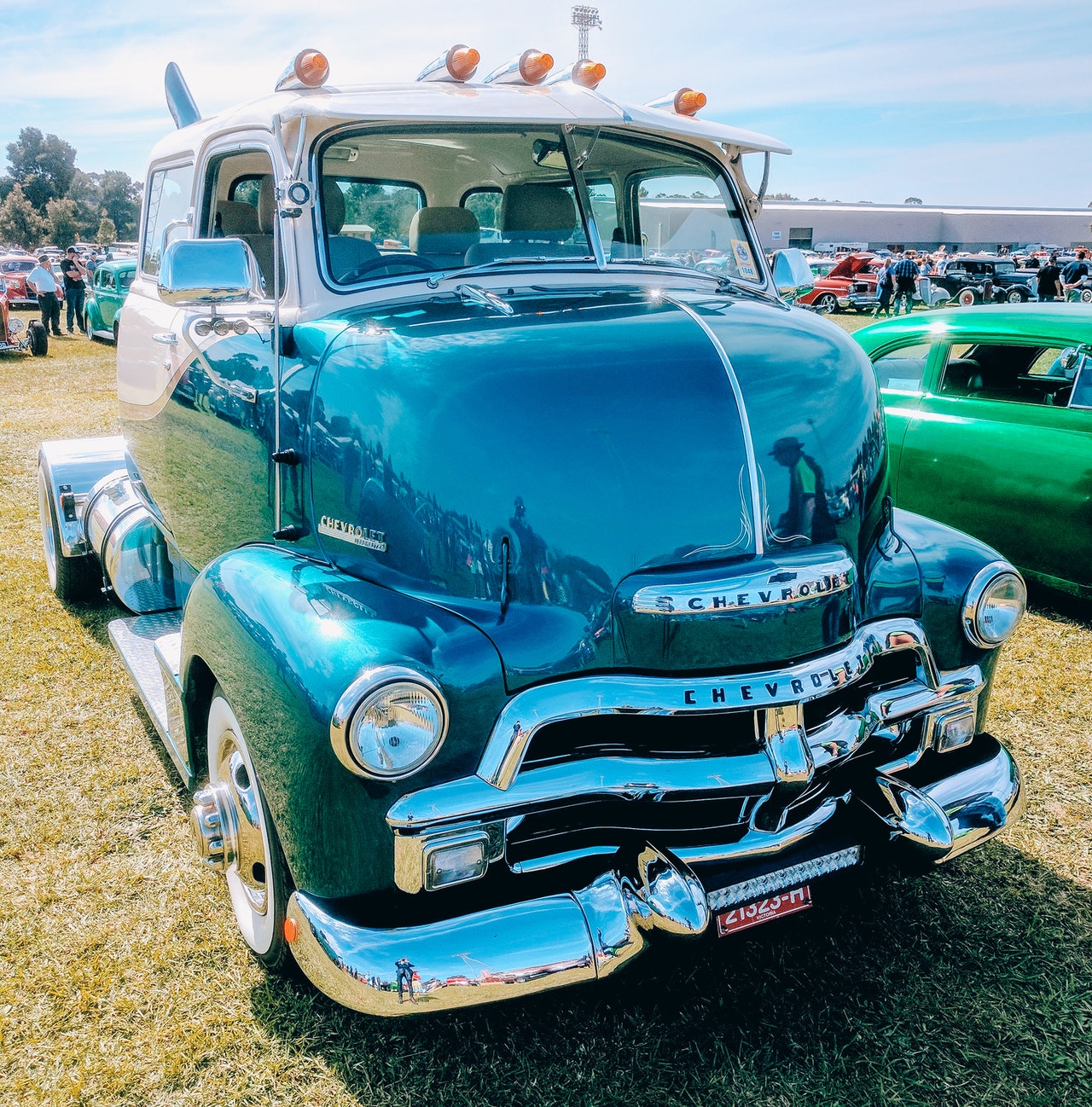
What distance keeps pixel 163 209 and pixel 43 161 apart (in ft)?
355

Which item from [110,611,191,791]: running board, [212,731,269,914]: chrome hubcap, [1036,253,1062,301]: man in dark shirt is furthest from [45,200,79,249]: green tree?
[212,731,269,914]: chrome hubcap

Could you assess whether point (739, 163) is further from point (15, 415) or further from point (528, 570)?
point (15, 415)

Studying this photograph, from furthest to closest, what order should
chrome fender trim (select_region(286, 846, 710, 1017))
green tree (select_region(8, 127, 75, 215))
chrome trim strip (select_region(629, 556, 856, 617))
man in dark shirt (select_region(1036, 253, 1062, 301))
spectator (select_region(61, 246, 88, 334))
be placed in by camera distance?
green tree (select_region(8, 127, 75, 215)), man in dark shirt (select_region(1036, 253, 1062, 301)), spectator (select_region(61, 246, 88, 334)), chrome trim strip (select_region(629, 556, 856, 617)), chrome fender trim (select_region(286, 846, 710, 1017))

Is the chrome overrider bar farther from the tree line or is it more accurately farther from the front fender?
the tree line

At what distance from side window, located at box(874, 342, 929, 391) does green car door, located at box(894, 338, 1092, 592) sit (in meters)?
0.11

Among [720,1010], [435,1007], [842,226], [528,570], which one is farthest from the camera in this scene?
[842,226]

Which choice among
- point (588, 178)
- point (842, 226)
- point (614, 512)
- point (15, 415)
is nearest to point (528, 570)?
point (614, 512)

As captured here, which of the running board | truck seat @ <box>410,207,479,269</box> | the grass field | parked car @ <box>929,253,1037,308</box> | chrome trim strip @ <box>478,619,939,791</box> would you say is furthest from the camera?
parked car @ <box>929,253,1037,308</box>

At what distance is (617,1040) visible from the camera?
252cm

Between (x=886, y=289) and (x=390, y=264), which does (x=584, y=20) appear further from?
(x=886, y=289)

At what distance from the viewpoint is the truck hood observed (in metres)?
2.25

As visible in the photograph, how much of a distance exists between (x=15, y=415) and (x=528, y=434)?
37.0 feet

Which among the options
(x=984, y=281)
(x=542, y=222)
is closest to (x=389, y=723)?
(x=542, y=222)

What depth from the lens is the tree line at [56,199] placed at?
226 feet
